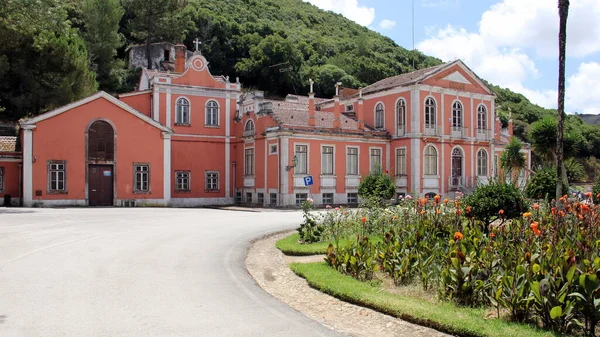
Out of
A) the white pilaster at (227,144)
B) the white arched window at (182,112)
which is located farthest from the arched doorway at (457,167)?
the white arched window at (182,112)

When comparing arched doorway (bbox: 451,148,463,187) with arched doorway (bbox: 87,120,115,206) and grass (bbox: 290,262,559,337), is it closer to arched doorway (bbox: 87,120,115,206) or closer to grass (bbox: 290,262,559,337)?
arched doorway (bbox: 87,120,115,206)

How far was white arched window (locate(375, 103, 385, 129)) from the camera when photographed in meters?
40.0

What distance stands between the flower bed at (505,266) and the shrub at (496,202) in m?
1.67

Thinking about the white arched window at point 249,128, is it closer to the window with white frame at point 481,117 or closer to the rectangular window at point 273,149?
the rectangular window at point 273,149

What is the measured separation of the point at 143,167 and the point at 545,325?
30310 millimetres

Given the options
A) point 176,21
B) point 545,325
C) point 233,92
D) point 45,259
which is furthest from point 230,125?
point 176,21

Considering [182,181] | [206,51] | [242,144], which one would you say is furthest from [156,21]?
[182,181]

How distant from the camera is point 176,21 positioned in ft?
237

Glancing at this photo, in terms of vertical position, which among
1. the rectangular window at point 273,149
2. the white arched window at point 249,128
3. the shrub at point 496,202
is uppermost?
the white arched window at point 249,128

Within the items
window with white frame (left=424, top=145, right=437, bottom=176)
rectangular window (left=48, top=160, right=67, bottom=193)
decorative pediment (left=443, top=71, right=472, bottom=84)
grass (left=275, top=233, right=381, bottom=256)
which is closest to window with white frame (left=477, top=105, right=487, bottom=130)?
decorative pediment (left=443, top=71, right=472, bottom=84)

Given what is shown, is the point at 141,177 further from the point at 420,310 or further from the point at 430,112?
the point at 420,310

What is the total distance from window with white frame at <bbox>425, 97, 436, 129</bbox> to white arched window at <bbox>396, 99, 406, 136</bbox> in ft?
4.91

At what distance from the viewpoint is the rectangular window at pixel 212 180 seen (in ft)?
126

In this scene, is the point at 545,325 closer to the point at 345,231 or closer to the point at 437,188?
the point at 345,231
